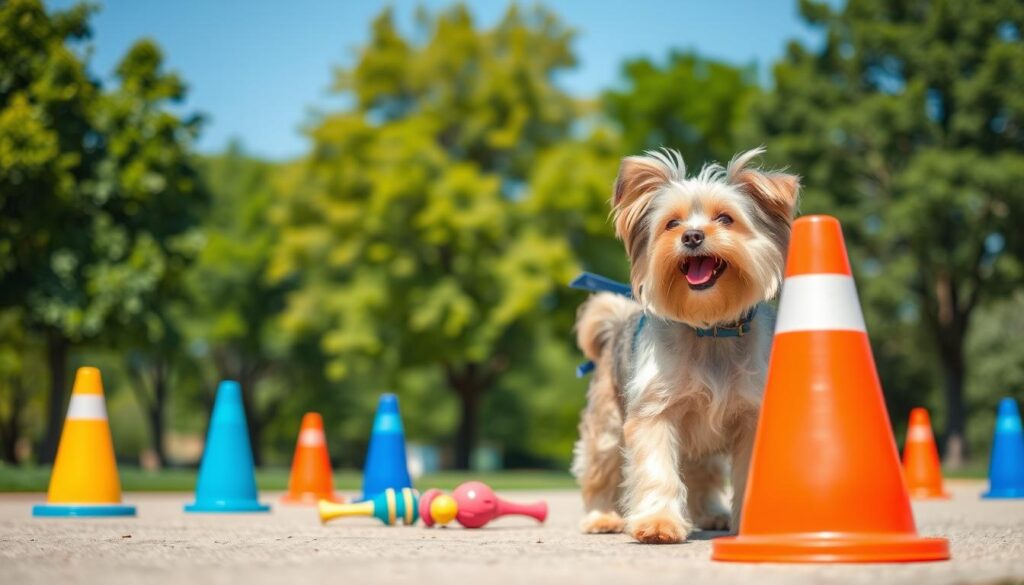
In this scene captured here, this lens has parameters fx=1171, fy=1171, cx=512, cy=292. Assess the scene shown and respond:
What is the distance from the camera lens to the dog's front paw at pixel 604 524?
7406 millimetres

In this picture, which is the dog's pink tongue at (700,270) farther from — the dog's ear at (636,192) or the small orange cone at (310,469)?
the small orange cone at (310,469)

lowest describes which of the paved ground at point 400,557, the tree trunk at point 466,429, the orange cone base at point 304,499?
the paved ground at point 400,557

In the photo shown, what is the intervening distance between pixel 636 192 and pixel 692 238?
65 cm

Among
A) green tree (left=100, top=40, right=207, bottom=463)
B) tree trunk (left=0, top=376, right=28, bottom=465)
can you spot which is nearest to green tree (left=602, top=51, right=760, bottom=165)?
green tree (left=100, top=40, right=207, bottom=463)

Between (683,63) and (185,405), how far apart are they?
25.3 metres

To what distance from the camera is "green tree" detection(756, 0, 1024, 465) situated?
28156 millimetres

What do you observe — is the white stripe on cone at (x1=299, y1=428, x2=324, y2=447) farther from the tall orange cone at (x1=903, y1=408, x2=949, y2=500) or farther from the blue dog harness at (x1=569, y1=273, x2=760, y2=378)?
the tall orange cone at (x1=903, y1=408, x2=949, y2=500)

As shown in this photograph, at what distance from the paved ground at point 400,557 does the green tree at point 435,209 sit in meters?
22.3

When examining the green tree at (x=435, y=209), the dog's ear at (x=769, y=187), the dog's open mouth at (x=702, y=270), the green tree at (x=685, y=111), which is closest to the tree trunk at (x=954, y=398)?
the green tree at (x=685, y=111)

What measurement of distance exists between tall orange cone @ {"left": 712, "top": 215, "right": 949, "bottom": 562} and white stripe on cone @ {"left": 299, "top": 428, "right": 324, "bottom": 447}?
8.81 m

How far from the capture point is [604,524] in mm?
7410

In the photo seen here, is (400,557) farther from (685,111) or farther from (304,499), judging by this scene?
(685,111)

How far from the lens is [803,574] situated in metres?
4.20

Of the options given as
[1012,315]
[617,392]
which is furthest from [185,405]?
[617,392]
